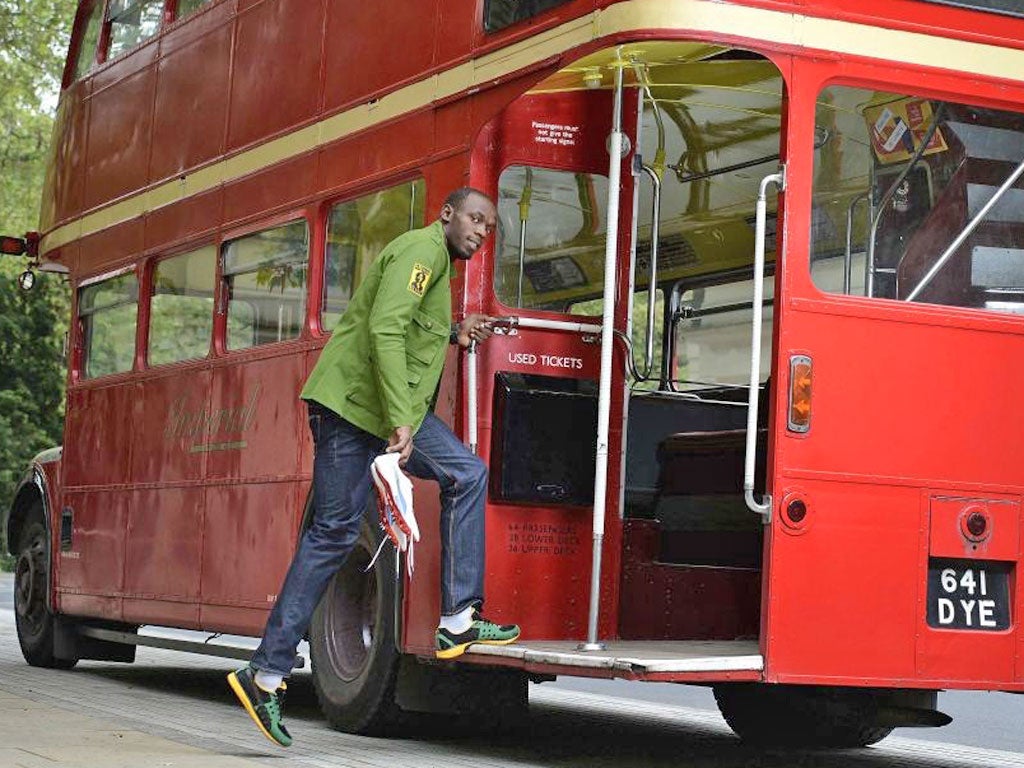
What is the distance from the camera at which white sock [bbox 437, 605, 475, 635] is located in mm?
8312

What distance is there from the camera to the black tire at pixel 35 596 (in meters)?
13.9

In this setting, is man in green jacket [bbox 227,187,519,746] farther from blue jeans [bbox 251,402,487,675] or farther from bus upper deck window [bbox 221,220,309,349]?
bus upper deck window [bbox 221,220,309,349]

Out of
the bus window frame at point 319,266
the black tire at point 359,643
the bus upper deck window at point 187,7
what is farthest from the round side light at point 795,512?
the bus upper deck window at point 187,7

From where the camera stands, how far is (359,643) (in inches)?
372

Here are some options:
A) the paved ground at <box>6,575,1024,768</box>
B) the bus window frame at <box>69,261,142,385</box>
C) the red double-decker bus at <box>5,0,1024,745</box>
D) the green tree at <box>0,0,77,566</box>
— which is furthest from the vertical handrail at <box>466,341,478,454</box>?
the green tree at <box>0,0,77,566</box>

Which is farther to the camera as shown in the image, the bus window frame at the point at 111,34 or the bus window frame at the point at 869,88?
the bus window frame at the point at 111,34

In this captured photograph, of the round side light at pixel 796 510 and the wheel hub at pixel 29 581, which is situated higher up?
the round side light at pixel 796 510

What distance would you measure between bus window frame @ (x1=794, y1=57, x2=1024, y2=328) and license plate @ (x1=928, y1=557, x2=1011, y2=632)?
0.91m

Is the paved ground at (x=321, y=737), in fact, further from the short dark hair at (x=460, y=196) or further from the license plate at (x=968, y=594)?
the short dark hair at (x=460, y=196)

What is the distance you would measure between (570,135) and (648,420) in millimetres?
1407

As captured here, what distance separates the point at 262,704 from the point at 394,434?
1.16 metres

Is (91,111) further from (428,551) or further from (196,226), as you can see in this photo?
(428,551)

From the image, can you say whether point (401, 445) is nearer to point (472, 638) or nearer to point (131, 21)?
point (472, 638)

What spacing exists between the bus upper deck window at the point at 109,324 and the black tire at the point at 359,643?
3.60 metres
